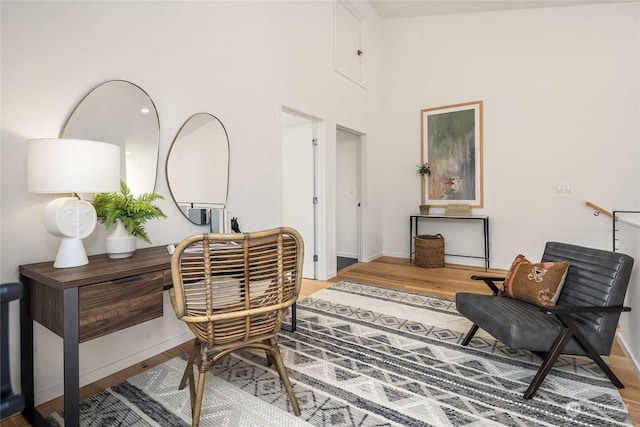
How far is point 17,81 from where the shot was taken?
159 cm

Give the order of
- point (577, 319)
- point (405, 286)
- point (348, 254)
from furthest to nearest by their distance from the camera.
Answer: point (348, 254) → point (405, 286) → point (577, 319)

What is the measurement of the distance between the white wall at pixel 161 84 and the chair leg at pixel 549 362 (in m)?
2.25

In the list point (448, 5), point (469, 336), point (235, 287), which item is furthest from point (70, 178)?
point (448, 5)

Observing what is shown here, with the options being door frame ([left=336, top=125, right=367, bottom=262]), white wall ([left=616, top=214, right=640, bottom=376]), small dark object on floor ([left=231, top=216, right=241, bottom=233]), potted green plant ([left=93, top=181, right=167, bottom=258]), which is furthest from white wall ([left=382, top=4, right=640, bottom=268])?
potted green plant ([left=93, top=181, right=167, bottom=258])

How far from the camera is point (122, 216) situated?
1.79 meters

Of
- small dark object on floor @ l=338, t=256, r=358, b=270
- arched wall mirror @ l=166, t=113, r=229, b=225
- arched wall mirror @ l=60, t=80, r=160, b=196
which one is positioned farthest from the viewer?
small dark object on floor @ l=338, t=256, r=358, b=270

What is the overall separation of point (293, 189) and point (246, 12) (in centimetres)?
200

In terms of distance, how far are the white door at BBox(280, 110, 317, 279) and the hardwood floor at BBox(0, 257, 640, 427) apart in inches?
20.0

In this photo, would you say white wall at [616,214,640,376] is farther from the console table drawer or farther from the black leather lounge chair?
the console table drawer

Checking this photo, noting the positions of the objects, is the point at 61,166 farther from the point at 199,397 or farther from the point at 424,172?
the point at 424,172

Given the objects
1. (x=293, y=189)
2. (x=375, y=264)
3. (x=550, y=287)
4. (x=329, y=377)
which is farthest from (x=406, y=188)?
(x=329, y=377)

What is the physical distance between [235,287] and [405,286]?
2726 millimetres

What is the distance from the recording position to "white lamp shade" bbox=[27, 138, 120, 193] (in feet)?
4.77

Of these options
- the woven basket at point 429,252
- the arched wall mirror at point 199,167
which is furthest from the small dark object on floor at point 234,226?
the woven basket at point 429,252
